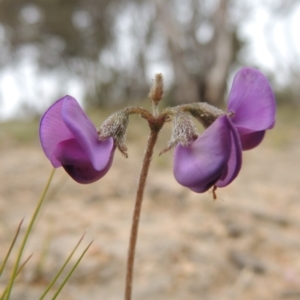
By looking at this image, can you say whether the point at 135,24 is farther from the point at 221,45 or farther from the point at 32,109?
the point at 221,45

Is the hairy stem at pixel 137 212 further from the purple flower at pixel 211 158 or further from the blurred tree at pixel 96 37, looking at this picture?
the blurred tree at pixel 96 37

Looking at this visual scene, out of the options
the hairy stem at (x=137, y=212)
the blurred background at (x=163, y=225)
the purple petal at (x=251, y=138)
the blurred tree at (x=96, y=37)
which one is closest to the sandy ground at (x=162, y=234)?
the blurred background at (x=163, y=225)

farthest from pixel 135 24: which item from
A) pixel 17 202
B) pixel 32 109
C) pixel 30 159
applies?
pixel 17 202

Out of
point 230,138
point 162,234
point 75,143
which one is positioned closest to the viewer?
point 230,138

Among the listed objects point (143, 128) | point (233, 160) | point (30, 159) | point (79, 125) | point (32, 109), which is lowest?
point (32, 109)

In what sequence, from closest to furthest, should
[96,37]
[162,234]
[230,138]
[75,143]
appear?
1. [230,138]
2. [75,143]
3. [162,234]
4. [96,37]

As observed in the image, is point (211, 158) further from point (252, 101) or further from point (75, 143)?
point (75, 143)

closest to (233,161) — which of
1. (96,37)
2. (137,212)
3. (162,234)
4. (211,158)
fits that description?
(211,158)
